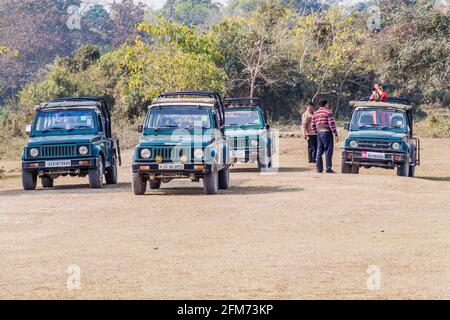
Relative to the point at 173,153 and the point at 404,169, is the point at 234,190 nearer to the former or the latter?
the point at 173,153

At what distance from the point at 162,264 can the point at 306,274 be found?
182 centimetres

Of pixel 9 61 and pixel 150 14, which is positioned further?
pixel 150 14

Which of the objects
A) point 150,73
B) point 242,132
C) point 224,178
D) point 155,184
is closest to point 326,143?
point 242,132

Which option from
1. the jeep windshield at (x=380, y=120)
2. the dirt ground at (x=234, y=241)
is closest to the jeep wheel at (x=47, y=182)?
the dirt ground at (x=234, y=241)

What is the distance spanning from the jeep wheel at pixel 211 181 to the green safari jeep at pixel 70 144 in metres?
3.19

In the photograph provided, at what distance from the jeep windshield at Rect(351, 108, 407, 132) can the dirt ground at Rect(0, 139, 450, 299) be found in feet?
11.1

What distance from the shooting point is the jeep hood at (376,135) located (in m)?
28.5

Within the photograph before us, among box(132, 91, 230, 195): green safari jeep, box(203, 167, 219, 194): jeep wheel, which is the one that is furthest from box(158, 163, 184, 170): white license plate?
box(203, 167, 219, 194): jeep wheel

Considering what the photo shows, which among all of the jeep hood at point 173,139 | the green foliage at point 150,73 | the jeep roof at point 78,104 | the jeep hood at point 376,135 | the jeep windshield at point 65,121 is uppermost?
the green foliage at point 150,73

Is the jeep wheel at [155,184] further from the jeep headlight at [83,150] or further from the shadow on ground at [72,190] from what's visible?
the jeep headlight at [83,150]

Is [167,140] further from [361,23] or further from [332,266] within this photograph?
[361,23]

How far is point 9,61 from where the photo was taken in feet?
364

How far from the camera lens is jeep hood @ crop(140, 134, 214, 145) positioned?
22766 millimetres
